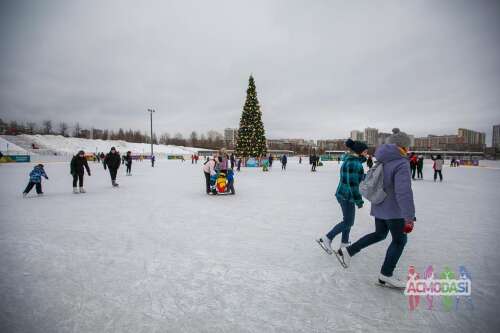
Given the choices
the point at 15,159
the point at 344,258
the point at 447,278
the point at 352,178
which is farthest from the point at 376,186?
the point at 15,159

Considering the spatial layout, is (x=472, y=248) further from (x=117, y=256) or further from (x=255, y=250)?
(x=117, y=256)

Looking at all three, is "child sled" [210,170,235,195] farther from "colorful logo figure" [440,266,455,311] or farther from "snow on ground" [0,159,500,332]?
"colorful logo figure" [440,266,455,311]

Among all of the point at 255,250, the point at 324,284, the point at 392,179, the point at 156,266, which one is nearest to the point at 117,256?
the point at 156,266

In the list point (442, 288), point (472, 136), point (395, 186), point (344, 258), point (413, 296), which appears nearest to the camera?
point (395, 186)

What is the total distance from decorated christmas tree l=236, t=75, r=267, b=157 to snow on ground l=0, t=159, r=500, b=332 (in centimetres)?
2824

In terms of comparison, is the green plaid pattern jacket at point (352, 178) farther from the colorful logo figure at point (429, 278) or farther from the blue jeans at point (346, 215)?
the colorful logo figure at point (429, 278)

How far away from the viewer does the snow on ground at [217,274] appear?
226 centimetres

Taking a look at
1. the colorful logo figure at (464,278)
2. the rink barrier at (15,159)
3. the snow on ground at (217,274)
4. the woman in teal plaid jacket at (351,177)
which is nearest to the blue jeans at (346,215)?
the woman in teal plaid jacket at (351,177)

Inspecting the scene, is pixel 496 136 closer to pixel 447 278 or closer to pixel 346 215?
pixel 447 278

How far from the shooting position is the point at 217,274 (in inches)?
123

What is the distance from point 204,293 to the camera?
2.70 meters

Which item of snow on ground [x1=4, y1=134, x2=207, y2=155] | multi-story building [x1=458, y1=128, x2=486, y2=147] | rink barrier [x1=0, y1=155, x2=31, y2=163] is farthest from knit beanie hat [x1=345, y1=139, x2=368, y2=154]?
multi-story building [x1=458, y1=128, x2=486, y2=147]

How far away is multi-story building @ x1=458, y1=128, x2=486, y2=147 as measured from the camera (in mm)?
190500

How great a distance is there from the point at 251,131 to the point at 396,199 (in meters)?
32.1
